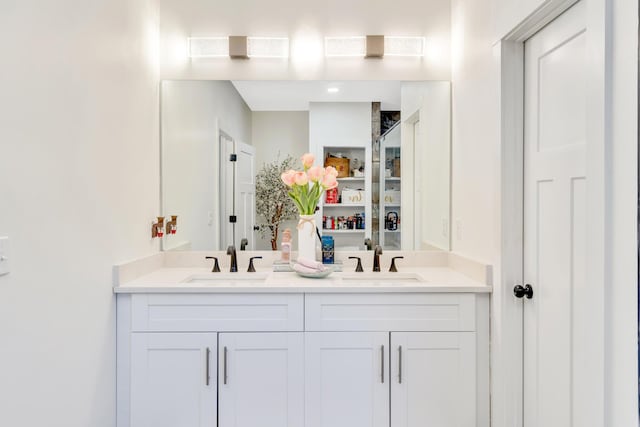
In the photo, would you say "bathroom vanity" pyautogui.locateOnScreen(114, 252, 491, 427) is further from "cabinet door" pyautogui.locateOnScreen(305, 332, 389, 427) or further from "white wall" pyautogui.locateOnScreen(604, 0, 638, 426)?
"white wall" pyautogui.locateOnScreen(604, 0, 638, 426)

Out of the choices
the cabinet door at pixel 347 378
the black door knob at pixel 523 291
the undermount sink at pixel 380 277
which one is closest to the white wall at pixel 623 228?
the black door knob at pixel 523 291

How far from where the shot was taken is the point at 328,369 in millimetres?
1879

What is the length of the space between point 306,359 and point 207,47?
1.76m

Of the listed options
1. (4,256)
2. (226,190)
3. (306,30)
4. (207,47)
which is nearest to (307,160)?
(226,190)

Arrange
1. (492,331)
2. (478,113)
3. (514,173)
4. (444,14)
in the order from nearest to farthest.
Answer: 1. (514,173)
2. (492,331)
3. (478,113)
4. (444,14)

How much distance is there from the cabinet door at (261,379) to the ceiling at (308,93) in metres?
1.29

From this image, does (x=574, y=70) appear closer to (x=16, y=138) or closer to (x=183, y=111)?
(x=16, y=138)

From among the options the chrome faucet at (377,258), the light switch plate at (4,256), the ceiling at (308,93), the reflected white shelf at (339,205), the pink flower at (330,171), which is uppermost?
the ceiling at (308,93)

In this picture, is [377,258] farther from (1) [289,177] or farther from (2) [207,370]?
(2) [207,370]

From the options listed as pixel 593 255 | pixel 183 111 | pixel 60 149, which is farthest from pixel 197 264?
pixel 593 255

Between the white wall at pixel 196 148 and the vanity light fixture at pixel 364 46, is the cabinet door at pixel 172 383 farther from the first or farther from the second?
the vanity light fixture at pixel 364 46

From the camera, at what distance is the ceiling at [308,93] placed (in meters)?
2.41

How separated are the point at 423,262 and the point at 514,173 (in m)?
0.84

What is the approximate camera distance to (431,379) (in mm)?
1879
